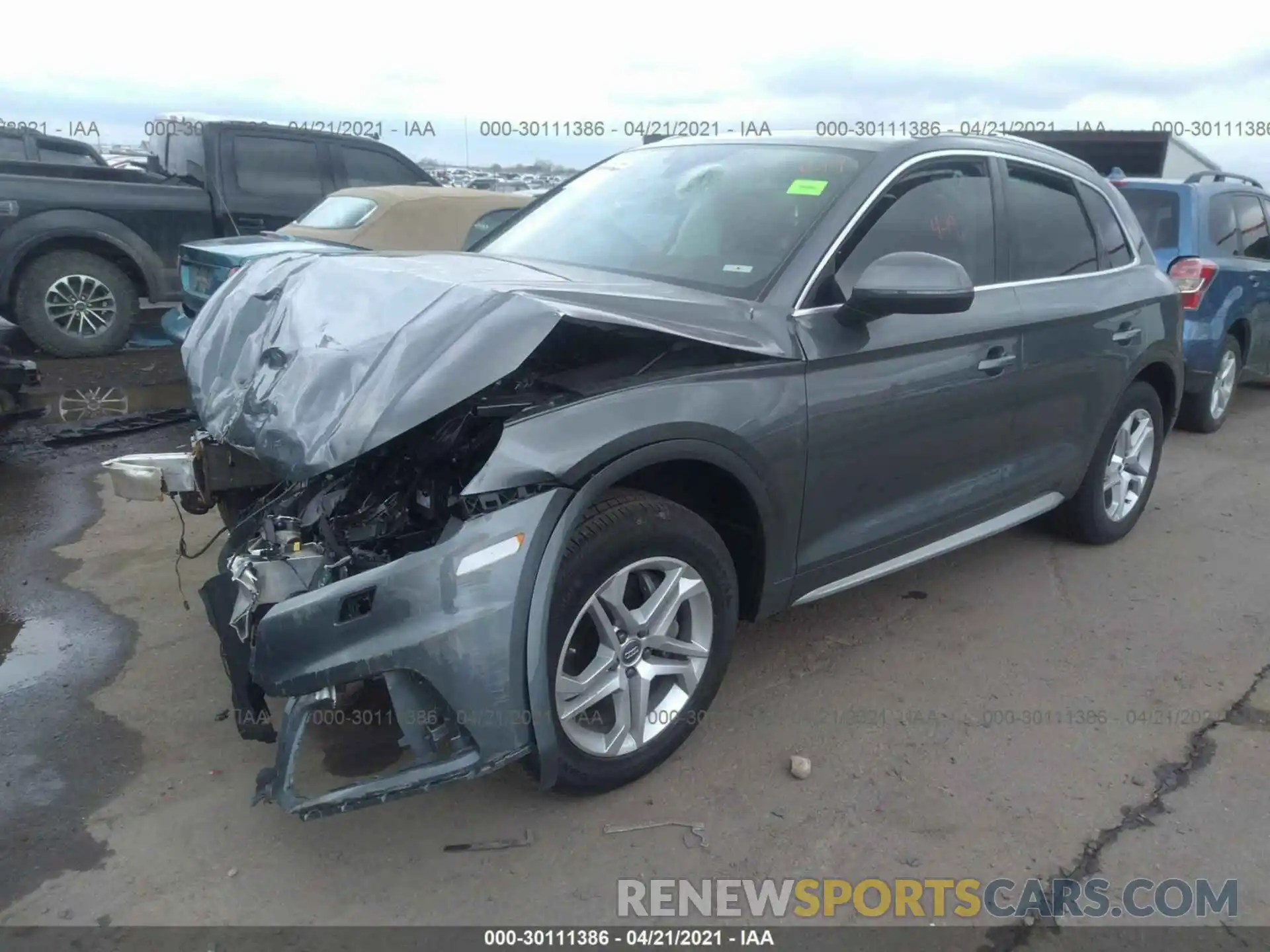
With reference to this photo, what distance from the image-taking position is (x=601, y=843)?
8.84 ft

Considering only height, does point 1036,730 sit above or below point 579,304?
below

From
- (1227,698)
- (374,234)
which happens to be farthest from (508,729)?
(374,234)

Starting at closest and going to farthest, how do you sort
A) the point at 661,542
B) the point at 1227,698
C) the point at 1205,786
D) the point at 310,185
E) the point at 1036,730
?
1. the point at 661,542
2. the point at 1205,786
3. the point at 1036,730
4. the point at 1227,698
5. the point at 310,185

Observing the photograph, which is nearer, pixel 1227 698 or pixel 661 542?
pixel 661 542

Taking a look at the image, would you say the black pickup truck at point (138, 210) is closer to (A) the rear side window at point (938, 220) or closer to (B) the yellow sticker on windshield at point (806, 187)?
(B) the yellow sticker on windshield at point (806, 187)

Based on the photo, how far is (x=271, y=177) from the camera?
30.5ft

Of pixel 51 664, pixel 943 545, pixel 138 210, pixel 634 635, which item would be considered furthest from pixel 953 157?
pixel 138 210

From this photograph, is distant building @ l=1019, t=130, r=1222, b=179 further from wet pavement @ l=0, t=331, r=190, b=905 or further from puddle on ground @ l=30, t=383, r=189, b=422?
wet pavement @ l=0, t=331, r=190, b=905

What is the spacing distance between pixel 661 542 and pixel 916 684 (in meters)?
1.36

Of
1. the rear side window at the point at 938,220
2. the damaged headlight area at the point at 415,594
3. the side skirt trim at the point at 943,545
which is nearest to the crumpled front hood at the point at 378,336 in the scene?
the damaged headlight area at the point at 415,594

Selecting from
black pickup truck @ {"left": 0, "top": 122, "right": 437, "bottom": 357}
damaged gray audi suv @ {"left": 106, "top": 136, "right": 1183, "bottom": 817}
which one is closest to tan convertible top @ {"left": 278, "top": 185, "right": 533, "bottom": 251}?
black pickup truck @ {"left": 0, "top": 122, "right": 437, "bottom": 357}

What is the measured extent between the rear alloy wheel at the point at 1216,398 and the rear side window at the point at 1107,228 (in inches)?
118
